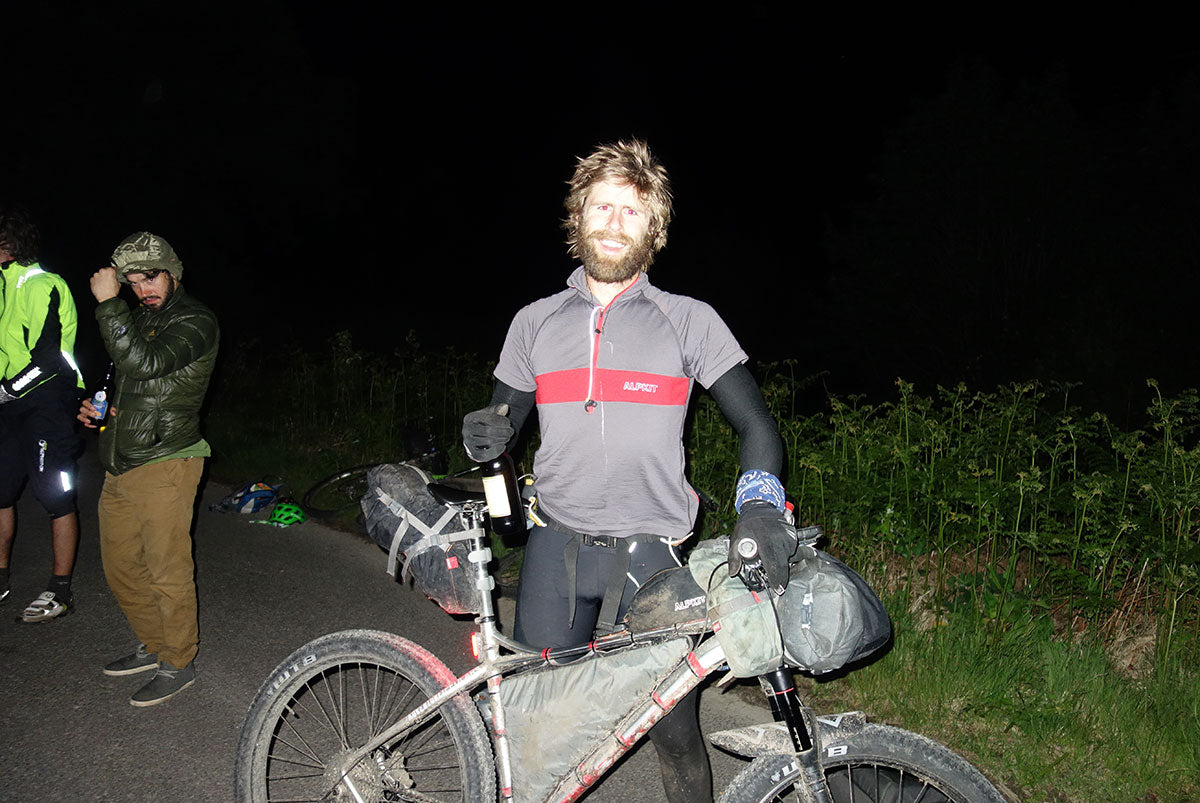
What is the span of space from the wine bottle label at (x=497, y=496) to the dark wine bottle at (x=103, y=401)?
8.71 feet

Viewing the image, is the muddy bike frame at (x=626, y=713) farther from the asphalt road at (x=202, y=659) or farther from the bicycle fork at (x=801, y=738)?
the asphalt road at (x=202, y=659)

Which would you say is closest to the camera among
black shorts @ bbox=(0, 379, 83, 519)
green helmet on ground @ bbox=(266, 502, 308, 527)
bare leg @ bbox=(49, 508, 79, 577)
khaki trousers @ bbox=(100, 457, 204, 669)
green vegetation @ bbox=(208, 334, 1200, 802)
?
green vegetation @ bbox=(208, 334, 1200, 802)

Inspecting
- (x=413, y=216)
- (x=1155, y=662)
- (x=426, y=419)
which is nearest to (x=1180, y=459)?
(x=1155, y=662)

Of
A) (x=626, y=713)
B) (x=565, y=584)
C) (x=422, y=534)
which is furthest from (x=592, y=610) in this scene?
(x=422, y=534)

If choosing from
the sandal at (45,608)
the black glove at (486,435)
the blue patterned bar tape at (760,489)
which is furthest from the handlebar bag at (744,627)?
the sandal at (45,608)

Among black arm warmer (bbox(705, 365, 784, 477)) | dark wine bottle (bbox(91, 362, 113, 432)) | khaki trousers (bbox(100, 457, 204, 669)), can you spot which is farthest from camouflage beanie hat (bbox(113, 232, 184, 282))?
black arm warmer (bbox(705, 365, 784, 477))

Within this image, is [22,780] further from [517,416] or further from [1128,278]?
[1128,278]

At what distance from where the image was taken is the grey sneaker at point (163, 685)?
409cm

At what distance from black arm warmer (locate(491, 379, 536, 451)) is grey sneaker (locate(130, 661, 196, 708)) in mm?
2577

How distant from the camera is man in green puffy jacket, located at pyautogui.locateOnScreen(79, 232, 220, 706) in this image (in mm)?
3986

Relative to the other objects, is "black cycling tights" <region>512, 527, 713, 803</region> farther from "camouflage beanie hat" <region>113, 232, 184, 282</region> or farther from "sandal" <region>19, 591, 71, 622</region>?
"sandal" <region>19, 591, 71, 622</region>

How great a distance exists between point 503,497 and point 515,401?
1.20 ft

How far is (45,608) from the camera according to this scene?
5043 mm

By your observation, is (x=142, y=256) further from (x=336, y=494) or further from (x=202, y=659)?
(x=336, y=494)
